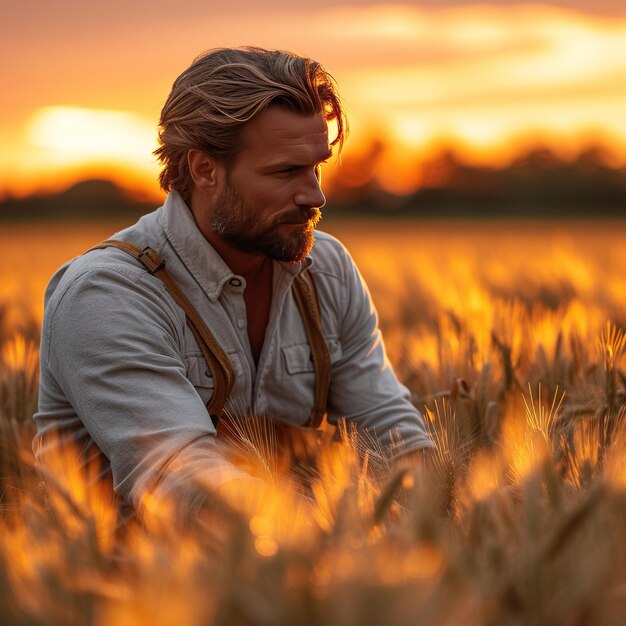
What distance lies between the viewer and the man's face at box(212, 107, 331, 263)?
2332 millimetres

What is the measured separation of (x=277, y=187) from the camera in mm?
2338

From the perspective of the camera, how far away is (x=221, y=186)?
2428mm

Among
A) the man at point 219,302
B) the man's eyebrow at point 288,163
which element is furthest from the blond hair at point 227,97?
the man's eyebrow at point 288,163

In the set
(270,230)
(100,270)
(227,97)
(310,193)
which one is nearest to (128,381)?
(100,270)

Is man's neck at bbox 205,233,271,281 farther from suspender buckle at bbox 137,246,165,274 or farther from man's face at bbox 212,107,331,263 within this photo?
suspender buckle at bbox 137,246,165,274

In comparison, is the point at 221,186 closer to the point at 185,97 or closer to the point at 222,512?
Result: the point at 185,97

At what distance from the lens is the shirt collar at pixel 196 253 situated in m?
2.35

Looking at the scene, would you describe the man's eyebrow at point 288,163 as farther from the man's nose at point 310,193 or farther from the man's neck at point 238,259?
the man's neck at point 238,259

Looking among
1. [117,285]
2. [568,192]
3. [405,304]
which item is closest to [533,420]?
[117,285]

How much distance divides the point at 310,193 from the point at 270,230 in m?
0.14

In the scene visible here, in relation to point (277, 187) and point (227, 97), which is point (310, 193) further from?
point (227, 97)

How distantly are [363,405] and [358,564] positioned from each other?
164 cm

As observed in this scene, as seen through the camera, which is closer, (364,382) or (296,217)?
(296,217)

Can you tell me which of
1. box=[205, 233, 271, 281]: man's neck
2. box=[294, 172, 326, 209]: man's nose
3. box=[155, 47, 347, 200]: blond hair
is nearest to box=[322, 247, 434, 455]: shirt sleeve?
box=[205, 233, 271, 281]: man's neck
